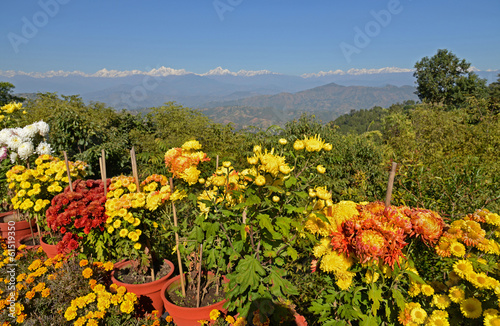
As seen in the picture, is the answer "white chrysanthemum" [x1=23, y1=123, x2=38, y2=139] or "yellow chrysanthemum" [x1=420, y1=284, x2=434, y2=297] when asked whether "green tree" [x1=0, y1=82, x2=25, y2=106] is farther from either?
"yellow chrysanthemum" [x1=420, y1=284, x2=434, y2=297]

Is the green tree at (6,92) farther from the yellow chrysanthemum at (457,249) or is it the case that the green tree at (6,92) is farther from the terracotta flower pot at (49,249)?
the yellow chrysanthemum at (457,249)

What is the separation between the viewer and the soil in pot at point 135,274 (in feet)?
8.41

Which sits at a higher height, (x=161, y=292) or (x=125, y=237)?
(x=125, y=237)

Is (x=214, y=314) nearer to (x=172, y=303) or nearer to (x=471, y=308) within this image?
(x=172, y=303)

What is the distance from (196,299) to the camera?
2318 millimetres

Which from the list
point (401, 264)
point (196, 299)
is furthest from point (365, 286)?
point (196, 299)

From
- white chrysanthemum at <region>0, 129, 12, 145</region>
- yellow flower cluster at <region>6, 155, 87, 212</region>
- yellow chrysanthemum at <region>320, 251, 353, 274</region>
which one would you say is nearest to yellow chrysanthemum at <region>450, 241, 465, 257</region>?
yellow chrysanthemum at <region>320, 251, 353, 274</region>

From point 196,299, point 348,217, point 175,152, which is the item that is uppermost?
point 175,152

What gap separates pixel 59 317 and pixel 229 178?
1.83 m

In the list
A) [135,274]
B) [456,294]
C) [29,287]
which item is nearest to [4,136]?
[29,287]

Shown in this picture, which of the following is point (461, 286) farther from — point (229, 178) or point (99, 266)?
point (99, 266)

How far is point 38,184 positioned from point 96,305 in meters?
1.64

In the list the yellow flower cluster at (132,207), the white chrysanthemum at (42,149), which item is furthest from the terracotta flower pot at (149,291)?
the white chrysanthemum at (42,149)

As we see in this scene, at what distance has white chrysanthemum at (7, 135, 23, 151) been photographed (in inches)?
144
